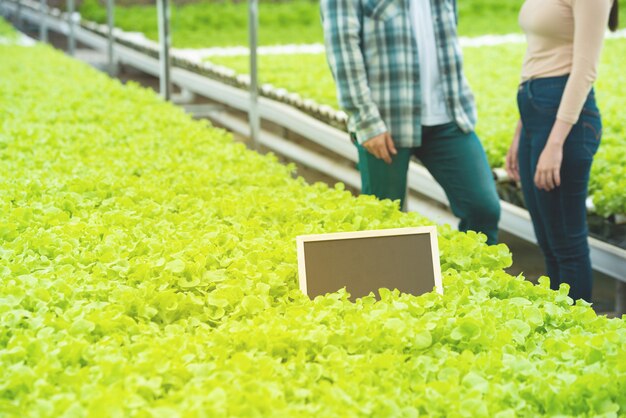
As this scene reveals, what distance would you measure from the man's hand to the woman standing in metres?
0.53

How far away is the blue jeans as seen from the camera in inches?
149

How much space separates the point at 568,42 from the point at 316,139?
3370 millimetres

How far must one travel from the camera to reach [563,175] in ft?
12.5

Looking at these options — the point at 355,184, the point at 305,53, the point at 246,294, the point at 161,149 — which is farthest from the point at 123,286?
the point at 305,53

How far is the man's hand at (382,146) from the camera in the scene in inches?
154

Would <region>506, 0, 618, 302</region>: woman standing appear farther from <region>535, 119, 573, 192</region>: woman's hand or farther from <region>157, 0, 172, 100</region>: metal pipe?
<region>157, 0, 172, 100</region>: metal pipe

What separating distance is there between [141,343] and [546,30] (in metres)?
2.29

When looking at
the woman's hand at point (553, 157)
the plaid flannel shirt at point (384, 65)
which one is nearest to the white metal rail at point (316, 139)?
the woman's hand at point (553, 157)

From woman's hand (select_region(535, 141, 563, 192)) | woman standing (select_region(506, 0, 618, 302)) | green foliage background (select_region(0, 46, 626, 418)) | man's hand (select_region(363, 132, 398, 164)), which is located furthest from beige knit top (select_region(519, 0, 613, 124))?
green foliage background (select_region(0, 46, 626, 418))

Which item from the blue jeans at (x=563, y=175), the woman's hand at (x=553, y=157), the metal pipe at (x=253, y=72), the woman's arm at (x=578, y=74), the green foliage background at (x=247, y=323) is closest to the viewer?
the green foliage background at (x=247, y=323)

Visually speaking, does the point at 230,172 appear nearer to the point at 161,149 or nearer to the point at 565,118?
the point at 161,149

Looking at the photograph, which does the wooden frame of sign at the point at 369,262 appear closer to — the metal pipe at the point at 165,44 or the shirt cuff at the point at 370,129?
the shirt cuff at the point at 370,129

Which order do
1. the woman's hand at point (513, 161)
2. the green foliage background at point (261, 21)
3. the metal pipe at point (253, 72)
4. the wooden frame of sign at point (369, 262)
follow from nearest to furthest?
the wooden frame of sign at point (369, 262) < the woman's hand at point (513, 161) < the metal pipe at point (253, 72) < the green foliage background at point (261, 21)

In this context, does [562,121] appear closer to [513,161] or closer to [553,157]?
[553,157]
